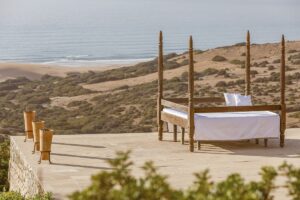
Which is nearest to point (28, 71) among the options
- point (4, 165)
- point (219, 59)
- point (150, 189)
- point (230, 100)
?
point (219, 59)

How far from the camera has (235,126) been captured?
9.57m

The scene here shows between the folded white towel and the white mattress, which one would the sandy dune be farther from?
the white mattress

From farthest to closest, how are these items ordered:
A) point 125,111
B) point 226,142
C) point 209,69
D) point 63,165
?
point 209,69
point 125,111
point 226,142
point 63,165

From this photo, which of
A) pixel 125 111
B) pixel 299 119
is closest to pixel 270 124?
pixel 299 119

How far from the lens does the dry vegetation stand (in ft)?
80.6

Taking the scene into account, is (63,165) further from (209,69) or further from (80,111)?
(209,69)

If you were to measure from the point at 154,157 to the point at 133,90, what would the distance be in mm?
23362

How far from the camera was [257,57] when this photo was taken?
3722 centimetres

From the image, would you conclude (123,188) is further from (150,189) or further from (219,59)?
(219,59)

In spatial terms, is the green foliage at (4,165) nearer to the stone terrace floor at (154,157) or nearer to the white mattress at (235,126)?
the stone terrace floor at (154,157)

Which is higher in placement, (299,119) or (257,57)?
(257,57)

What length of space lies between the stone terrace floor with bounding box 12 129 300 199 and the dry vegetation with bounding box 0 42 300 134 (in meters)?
7.49

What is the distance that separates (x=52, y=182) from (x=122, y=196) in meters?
4.60

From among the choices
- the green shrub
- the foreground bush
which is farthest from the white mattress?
the green shrub
